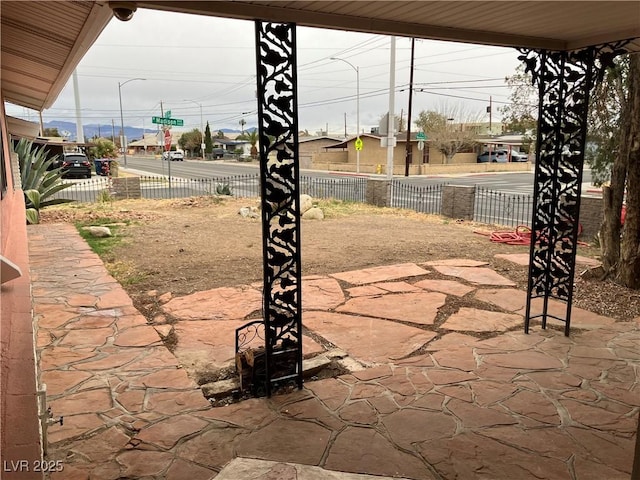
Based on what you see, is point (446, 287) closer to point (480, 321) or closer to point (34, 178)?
point (480, 321)

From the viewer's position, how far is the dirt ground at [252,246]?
645 centimetres

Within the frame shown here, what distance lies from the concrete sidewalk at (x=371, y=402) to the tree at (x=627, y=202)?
1301 mm

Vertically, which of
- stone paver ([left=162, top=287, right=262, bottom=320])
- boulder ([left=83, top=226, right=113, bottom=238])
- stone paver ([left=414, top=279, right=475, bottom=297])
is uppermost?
boulder ([left=83, top=226, right=113, bottom=238])

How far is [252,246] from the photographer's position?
30.2 ft

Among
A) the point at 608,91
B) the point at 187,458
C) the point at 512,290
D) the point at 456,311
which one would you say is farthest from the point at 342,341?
the point at 608,91

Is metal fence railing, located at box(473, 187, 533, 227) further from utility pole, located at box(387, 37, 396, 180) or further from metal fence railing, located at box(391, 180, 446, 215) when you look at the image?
utility pole, located at box(387, 37, 396, 180)

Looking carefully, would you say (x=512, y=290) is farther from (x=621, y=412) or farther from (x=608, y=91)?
(x=608, y=91)

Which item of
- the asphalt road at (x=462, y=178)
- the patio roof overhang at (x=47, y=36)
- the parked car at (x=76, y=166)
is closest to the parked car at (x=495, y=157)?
the asphalt road at (x=462, y=178)

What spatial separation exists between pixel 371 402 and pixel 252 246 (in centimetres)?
608

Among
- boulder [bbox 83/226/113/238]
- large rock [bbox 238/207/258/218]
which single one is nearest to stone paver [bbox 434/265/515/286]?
boulder [bbox 83/226/113/238]

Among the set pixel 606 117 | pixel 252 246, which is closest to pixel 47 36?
pixel 252 246

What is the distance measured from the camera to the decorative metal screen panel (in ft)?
13.8

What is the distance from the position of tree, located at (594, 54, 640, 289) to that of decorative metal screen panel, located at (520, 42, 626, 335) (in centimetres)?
196

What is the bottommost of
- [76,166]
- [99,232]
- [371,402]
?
[371,402]
